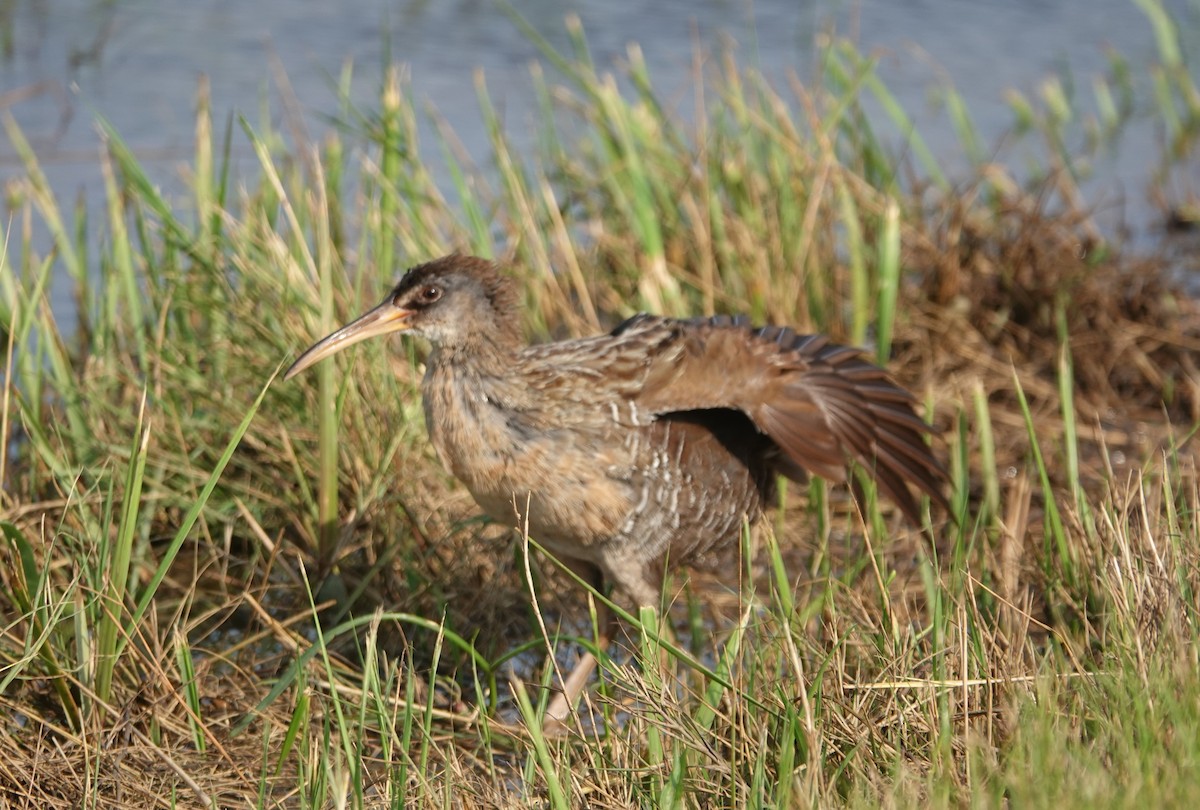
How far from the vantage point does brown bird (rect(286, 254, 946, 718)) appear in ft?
13.2

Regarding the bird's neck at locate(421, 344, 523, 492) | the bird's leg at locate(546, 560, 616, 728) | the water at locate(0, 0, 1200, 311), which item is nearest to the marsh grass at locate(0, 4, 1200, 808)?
the bird's leg at locate(546, 560, 616, 728)

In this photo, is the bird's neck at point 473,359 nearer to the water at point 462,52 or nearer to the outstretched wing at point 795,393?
the outstretched wing at point 795,393

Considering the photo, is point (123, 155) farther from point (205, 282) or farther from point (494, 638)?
point (494, 638)

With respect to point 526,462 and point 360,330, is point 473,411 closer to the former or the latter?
point 526,462

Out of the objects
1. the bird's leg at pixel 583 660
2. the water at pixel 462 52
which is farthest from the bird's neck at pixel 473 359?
the water at pixel 462 52

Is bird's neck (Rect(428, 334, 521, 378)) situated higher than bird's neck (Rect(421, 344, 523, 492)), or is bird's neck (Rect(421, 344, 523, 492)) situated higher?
bird's neck (Rect(428, 334, 521, 378))

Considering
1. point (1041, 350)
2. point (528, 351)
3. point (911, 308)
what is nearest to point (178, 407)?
point (528, 351)

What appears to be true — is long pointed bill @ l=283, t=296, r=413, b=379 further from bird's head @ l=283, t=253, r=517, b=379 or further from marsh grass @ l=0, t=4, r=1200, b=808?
marsh grass @ l=0, t=4, r=1200, b=808

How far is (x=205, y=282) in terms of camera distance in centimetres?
481

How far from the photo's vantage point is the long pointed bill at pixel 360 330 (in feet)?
13.1

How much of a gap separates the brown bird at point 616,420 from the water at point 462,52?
3800 mm

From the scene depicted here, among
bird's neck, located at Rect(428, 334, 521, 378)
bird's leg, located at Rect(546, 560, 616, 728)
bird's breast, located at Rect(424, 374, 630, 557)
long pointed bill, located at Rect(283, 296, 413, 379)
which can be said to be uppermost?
long pointed bill, located at Rect(283, 296, 413, 379)

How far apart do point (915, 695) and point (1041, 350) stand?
327cm

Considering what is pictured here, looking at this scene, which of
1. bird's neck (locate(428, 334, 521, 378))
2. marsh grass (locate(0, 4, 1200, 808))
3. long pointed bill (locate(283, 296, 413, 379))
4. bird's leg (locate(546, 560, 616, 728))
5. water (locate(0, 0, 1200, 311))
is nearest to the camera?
marsh grass (locate(0, 4, 1200, 808))
